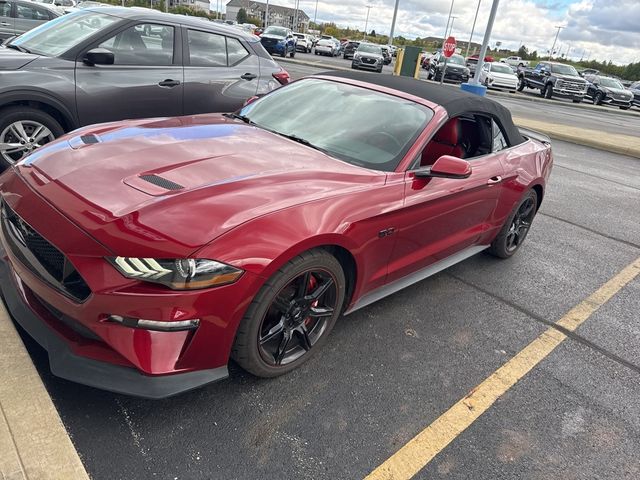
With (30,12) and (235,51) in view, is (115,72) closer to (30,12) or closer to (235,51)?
(235,51)

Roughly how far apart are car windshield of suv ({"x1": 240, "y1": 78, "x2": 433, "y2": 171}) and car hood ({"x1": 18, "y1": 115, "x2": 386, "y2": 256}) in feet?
0.58

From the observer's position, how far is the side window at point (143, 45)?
5.01 metres

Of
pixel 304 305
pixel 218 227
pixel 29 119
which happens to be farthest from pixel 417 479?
pixel 29 119

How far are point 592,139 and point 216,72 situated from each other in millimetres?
10995

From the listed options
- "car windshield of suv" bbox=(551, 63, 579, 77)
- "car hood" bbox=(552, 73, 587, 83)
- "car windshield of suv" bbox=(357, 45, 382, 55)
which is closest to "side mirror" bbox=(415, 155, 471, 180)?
"car windshield of suv" bbox=(357, 45, 382, 55)

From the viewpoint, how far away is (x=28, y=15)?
1187cm

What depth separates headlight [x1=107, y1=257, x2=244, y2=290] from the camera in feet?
6.47

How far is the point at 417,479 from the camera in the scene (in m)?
2.12

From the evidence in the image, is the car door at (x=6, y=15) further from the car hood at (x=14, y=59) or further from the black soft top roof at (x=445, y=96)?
the black soft top roof at (x=445, y=96)

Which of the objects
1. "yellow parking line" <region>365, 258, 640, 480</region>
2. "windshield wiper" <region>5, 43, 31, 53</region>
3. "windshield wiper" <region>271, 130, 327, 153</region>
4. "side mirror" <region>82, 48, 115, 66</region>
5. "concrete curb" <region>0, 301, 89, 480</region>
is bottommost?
"yellow parking line" <region>365, 258, 640, 480</region>

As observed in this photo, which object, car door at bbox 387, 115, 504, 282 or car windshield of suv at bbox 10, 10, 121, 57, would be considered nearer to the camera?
car door at bbox 387, 115, 504, 282

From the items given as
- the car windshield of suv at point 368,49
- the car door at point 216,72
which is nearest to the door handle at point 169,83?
the car door at point 216,72

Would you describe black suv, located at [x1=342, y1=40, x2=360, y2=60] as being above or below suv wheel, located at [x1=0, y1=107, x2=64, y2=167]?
below

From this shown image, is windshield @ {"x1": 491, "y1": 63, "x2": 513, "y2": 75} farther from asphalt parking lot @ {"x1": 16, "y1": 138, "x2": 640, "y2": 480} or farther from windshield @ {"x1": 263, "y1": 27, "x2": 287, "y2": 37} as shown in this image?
asphalt parking lot @ {"x1": 16, "y1": 138, "x2": 640, "y2": 480}
